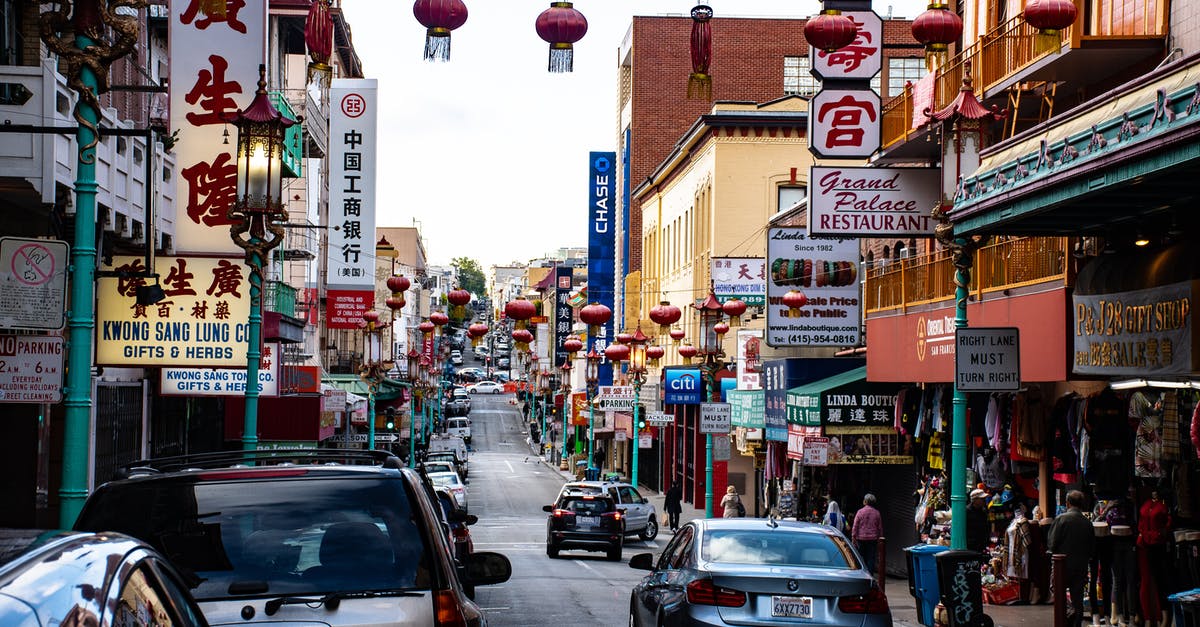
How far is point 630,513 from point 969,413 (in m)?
15.7

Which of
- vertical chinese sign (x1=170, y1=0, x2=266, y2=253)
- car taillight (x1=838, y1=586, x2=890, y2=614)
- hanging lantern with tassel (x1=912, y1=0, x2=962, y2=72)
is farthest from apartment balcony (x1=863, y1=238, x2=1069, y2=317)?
vertical chinese sign (x1=170, y1=0, x2=266, y2=253)

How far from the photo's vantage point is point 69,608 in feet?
11.6

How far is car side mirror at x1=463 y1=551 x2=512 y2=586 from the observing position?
30.4 feet

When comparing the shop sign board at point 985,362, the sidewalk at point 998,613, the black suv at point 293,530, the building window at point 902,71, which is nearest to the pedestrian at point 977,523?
the sidewalk at point 998,613

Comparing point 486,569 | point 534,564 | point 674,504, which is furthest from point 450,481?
point 486,569

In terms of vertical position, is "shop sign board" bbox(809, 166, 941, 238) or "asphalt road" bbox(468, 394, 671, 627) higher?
"shop sign board" bbox(809, 166, 941, 238)

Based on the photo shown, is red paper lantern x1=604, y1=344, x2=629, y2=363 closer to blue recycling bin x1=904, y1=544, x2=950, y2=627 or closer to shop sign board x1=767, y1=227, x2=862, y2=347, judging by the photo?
shop sign board x1=767, y1=227, x2=862, y2=347

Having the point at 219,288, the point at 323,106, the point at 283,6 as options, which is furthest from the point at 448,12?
the point at 323,106

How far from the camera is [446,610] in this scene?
7.01 m

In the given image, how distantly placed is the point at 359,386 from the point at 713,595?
5308 cm

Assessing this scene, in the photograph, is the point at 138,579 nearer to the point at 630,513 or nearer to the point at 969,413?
the point at 969,413

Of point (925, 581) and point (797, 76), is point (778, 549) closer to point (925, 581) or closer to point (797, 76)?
point (925, 581)

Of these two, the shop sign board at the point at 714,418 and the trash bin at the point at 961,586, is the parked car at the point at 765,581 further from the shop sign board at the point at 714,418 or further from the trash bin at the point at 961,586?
the shop sign board at the point at 714,418

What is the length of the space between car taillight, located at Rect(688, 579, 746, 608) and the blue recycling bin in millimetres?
6380
